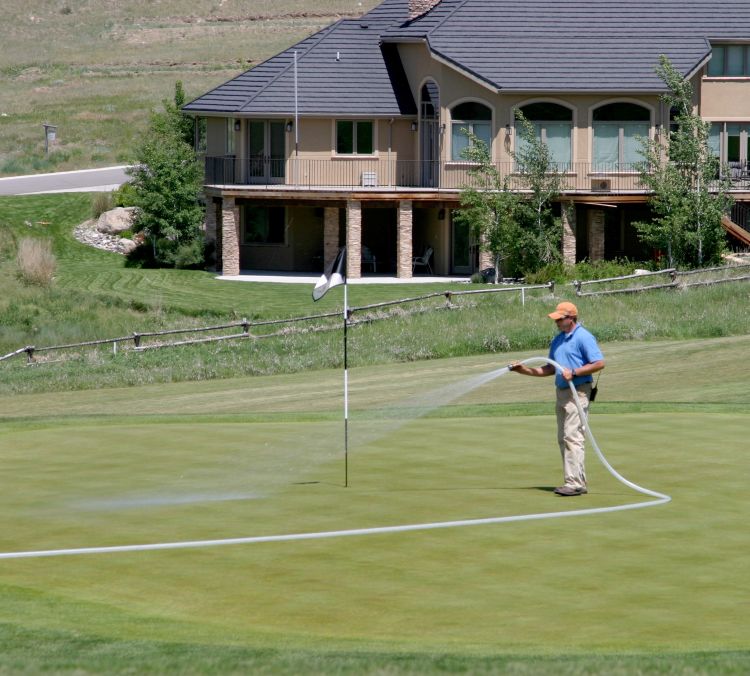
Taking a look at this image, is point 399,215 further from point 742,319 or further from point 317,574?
point 317,574

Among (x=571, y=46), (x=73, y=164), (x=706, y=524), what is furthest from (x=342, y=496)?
(x=73, y=164)

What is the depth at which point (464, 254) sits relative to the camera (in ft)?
160

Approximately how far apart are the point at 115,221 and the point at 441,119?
12.8 m

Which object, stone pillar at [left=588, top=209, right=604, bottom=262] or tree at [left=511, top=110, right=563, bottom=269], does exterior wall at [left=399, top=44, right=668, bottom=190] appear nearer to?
stone pillar at [left=588, top=209, right=604, bottom=262]

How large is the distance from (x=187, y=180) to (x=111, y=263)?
372 centimetres

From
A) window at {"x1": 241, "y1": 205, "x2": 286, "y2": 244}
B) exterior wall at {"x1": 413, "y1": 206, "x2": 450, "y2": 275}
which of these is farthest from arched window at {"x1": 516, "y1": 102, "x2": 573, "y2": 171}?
window at {"x1": 241, "y1": 205, "x2": 286, "y2": 244}

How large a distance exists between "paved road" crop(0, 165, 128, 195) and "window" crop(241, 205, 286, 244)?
1015cm

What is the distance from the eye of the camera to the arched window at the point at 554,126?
1845 inches

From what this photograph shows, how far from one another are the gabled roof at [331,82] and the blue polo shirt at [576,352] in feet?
115

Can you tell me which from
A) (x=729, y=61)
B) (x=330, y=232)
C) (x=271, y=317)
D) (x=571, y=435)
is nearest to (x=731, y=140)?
(x=729, y=61)

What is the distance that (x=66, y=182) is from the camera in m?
62.9

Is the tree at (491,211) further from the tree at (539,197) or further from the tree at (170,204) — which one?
the tree at (170,204)

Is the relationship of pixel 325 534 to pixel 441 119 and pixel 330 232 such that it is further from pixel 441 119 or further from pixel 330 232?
pixel 330 232

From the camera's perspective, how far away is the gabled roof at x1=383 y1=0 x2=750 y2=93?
46250 millimetres
